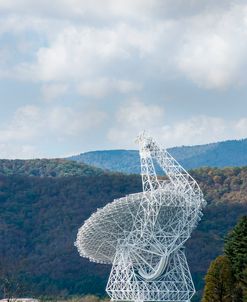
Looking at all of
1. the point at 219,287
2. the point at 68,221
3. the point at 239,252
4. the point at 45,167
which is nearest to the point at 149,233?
the point at 239,252

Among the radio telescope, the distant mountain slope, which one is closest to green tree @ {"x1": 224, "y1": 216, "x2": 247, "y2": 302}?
the radio telescope

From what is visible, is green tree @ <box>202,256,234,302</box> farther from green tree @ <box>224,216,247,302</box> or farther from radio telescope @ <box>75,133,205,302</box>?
radio telescope @ <box>75,133,205,302</box>

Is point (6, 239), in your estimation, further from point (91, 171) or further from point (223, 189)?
point (91, 171)

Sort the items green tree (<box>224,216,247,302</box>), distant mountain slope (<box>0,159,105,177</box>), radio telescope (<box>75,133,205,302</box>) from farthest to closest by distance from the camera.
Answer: distant mountain slope (<box>0,159,105,177</box>) → radio telescope (<box>75,133,205,302</box>) → green tree (<box>224,216,247,302</box>)

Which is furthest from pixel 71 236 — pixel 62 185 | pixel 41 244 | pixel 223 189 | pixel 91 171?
pixel 91 171

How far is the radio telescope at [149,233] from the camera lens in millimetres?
68000

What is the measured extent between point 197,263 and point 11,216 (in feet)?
120

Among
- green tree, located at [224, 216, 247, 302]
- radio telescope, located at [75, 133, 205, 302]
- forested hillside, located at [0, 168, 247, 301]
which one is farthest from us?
forested hillside, located at [0, 168, 247, 301]

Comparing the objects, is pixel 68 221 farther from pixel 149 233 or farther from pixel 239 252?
pixel 239 252

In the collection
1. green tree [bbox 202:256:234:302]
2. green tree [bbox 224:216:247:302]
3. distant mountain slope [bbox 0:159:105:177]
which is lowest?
green tree [bbox 202:256:234:302]

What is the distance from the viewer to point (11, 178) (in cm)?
15625

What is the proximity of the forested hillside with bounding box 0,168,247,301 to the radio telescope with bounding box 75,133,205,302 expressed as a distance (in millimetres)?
25654

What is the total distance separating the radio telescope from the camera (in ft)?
223

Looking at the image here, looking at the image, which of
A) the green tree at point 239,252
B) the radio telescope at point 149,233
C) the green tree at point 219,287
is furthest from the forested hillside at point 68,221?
the green tree at point 219,287
